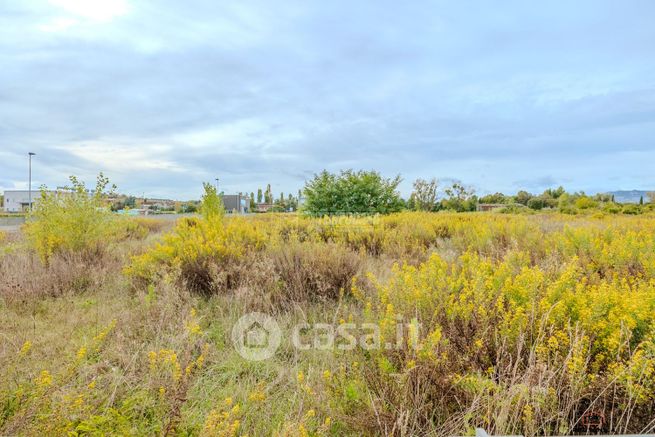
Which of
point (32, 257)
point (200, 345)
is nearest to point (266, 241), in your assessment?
point (200, 345)

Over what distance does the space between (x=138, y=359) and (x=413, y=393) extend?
1984 millimetres

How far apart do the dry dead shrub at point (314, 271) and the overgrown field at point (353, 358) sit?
0.03m

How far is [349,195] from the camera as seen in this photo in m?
14.2

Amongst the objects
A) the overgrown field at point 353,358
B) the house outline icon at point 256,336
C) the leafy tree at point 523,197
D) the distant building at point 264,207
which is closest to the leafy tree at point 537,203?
the leafy tree at point 523,197

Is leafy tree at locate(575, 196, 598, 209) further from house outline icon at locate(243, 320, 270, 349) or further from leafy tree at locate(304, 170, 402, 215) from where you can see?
house outline icon at locate(243, 320, 270, 349)

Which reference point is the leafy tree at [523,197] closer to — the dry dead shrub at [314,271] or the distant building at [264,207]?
the distant building at [264,207]

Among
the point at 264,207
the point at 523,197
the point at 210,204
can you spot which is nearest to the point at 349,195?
the point at 210,204

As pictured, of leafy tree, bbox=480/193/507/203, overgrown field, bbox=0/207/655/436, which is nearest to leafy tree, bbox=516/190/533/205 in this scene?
leafy tree, bbox=480/193/507/203

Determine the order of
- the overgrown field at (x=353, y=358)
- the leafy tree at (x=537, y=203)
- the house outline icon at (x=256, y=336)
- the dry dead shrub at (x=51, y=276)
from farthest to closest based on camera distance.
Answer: the leafy tree at (x=537, y=203), the dry dead shrub at (x=51, y=276), the house outline icon at (x=256, y=336), the overgrown field at (x=353, y=358)

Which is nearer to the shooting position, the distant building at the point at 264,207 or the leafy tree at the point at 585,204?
the leafy tree at the point at 585,204

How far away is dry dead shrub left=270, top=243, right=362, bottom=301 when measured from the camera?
4.10 meters

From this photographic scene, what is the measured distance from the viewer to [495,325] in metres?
2.17

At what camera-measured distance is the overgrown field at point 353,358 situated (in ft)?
5.59

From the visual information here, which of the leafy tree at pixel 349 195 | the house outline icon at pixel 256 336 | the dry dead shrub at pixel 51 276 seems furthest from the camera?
the leafy tree at pixel 349 195
